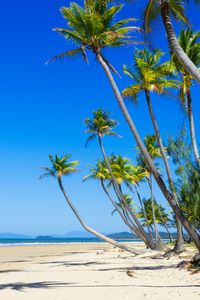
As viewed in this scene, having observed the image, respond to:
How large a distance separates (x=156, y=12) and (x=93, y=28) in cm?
481

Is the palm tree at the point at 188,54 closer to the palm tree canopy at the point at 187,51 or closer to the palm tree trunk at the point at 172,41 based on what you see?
the palm tree canopy at the point at 187,51

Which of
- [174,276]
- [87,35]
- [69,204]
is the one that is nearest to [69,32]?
[87,35]

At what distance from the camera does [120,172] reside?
35438 mm

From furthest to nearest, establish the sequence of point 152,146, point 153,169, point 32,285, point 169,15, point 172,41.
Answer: point 152,146 → point 153,169 → point 32,285 → point 169,15 → point 172,41

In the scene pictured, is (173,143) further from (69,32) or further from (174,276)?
(69,32)

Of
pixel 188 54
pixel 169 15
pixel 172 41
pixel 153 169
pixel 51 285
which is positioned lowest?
pixel 51 285

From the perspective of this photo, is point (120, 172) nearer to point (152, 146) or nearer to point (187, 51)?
point (152, 146)

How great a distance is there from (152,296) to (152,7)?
795cm

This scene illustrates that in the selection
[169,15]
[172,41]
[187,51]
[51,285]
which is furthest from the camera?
[187,51]

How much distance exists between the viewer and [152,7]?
37.3 feet

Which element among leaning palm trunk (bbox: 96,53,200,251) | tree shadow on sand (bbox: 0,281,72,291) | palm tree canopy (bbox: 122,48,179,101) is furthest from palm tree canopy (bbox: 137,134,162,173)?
tree shadow on sand (bbox: 0,281,72,291)

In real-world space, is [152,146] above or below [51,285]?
above

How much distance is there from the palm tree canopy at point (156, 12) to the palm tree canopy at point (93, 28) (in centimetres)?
416

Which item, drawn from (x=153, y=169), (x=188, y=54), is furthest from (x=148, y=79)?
(x=153, y=169)
